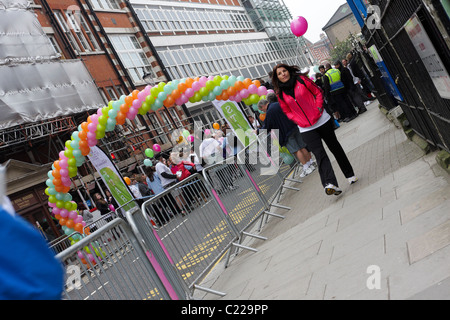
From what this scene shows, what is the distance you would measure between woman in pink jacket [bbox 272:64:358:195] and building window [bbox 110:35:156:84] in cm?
2949

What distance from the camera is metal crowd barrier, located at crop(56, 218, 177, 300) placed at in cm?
362

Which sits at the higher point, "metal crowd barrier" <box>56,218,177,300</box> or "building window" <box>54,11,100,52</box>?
"building window" <box>54,11,100,52</box>

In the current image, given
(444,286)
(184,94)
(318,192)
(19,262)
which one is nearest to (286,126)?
(318,192)

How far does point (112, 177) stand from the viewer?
14.2 m

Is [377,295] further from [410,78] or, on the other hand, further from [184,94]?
[184,94]

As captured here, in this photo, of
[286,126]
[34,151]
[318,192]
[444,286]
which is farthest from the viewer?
[34,151]

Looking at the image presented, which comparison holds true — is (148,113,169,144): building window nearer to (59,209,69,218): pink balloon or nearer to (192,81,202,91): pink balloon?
(59,209,69,218): pink balloon

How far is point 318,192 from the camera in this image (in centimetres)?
856

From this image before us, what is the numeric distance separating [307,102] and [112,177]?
332 inches

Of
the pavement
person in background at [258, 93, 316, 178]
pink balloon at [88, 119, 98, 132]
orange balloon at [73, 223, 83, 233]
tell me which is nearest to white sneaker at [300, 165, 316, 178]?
person in background at [258, 93, 316, 178]

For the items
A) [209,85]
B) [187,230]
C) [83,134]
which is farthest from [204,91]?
[187,230]

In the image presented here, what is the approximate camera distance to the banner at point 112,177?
1393 cm

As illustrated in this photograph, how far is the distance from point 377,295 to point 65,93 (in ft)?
81.1

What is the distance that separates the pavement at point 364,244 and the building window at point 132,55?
30000 millimetres
